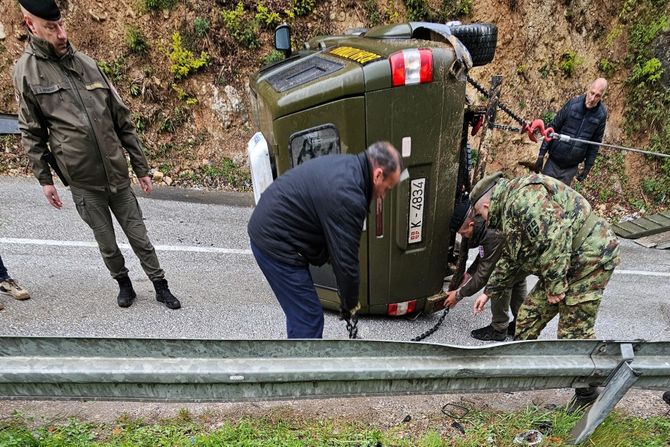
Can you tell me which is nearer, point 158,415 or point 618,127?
point 158,415

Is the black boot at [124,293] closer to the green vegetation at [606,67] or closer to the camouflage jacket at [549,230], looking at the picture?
the camouflage jacket at [549,230]

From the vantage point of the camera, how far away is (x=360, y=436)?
2047 millimetres

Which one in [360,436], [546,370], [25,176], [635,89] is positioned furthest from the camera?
[635,89]

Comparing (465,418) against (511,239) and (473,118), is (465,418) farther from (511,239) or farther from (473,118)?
(473,118)

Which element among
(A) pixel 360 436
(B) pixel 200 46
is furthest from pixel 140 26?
(A) pixel 360 436

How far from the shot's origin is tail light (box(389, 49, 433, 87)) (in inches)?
100

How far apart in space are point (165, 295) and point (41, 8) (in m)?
2.12

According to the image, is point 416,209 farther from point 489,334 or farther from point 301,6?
point 301,6

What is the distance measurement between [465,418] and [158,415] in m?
1.61

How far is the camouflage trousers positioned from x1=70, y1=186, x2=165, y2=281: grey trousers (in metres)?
2.88

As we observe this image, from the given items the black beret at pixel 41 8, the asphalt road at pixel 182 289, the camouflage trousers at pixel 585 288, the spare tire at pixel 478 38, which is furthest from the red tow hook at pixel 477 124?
the black beret at pixel 41 8

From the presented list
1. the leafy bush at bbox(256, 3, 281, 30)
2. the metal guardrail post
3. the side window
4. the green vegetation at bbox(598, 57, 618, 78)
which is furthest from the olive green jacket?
the green vegetation at bbox(598, 57, 618, 78)

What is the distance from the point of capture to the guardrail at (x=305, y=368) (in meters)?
1.56

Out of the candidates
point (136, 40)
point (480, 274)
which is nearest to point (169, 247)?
point (480, 274)
